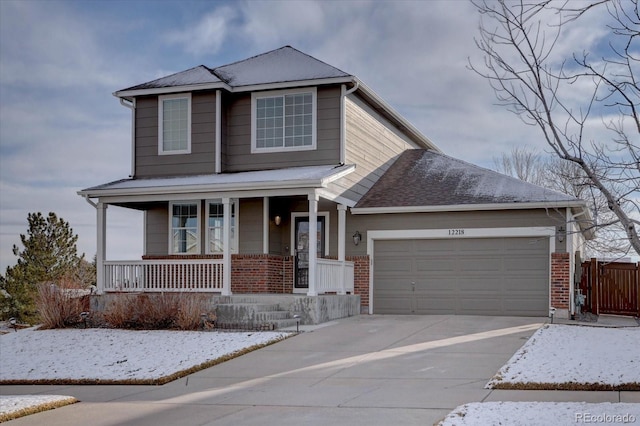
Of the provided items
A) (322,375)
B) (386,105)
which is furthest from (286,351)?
(386,105)

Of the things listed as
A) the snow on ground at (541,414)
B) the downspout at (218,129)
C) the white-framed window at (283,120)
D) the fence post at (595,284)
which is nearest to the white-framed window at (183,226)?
the downspout at (218,129)

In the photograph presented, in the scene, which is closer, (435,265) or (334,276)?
(334,276)

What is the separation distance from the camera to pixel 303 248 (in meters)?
21.2

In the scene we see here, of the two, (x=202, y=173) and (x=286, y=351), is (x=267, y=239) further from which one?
(x=286, y=351)

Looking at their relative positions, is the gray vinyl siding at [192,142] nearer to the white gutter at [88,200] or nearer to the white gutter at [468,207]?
the white gutter at [88,200]

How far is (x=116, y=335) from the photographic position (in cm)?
1683

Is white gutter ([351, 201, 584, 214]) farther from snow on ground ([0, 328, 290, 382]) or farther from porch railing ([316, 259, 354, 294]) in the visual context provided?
snow on ground ([0, 328, 290, 382])

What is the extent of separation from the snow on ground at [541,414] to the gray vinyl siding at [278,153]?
11883 mm

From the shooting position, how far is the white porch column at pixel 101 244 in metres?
20.2

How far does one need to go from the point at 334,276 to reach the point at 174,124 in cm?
674

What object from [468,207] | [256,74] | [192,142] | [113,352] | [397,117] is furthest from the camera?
[397,117]

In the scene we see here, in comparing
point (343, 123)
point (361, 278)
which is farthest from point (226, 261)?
point (343, 123)

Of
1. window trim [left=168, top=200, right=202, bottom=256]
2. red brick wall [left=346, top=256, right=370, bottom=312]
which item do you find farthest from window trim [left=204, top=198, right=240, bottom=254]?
red brick wall [left=346, top=256, right=370, bottom=312]

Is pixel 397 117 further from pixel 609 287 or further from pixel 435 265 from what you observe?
pixel 609 287
